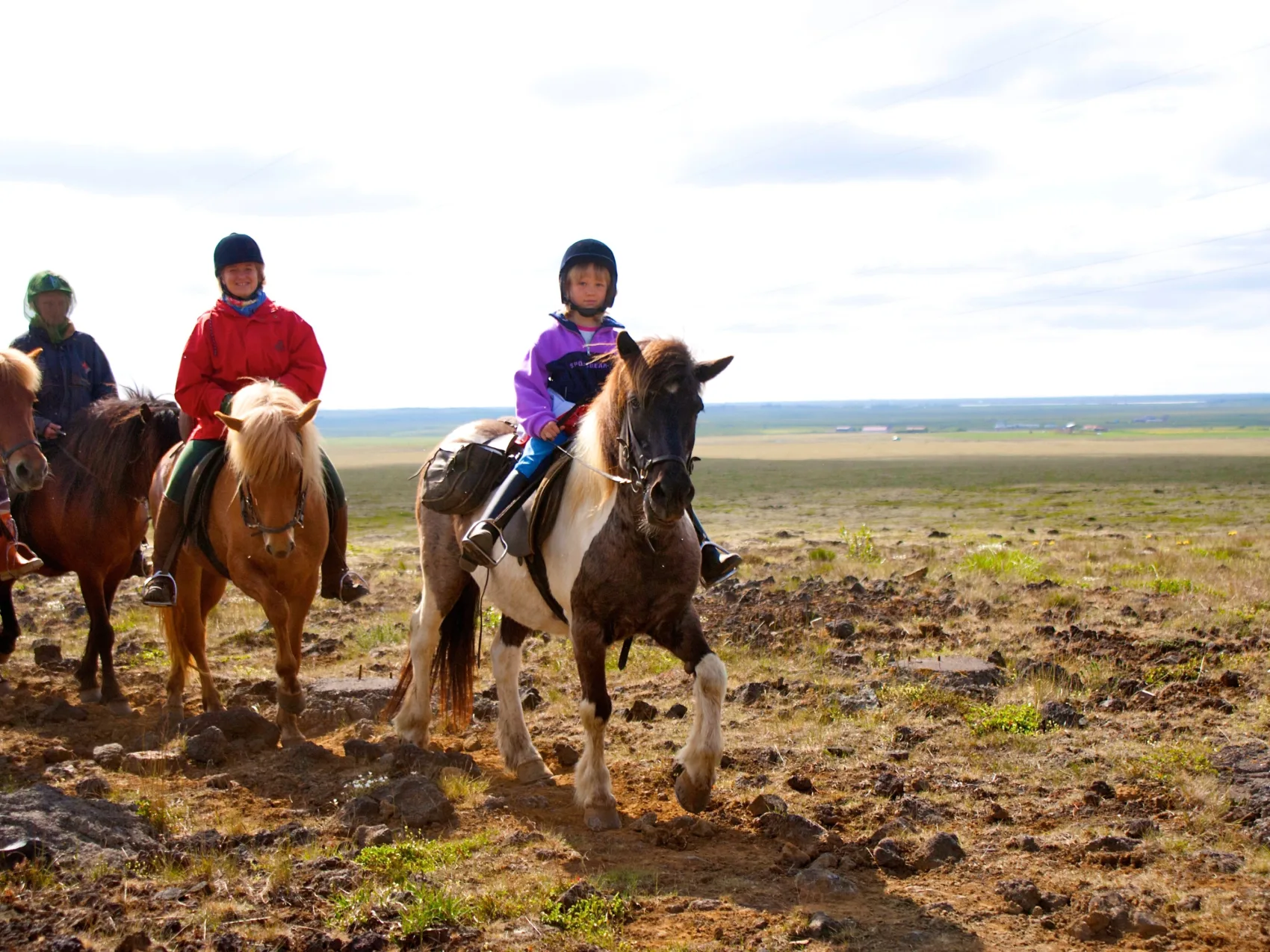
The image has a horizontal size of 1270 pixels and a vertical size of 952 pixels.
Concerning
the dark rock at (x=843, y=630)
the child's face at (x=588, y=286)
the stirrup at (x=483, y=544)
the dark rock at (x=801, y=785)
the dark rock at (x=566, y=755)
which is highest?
the child's face at (x=588, y=286)

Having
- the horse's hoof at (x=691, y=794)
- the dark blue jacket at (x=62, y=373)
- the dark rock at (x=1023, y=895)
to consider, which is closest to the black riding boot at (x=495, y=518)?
the horse's hoof at (x=691, y=794)

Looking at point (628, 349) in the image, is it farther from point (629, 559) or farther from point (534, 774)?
point (534, 774)

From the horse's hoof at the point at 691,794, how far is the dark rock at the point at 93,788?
318cm

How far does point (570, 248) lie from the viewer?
6.88 m

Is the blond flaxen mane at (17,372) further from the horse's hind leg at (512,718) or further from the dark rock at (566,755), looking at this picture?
the dark rock at (566,755)

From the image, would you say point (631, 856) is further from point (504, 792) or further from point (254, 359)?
point (254, 359)

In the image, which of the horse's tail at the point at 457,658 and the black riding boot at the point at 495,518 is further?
the horse's tail at the point at 457,658

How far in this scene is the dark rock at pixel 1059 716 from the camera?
7.43m

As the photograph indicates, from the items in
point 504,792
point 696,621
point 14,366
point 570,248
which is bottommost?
point 504,792

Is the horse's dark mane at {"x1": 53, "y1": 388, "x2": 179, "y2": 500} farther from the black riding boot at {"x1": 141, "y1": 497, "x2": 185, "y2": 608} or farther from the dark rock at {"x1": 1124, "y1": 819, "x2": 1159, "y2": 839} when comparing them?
the dark rock at {"x1": 1124, "y1": 819, "x2": 1159, "y2": 839}

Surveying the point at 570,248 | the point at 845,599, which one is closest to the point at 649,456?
the point at 570,248

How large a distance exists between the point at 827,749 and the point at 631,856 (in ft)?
6.67

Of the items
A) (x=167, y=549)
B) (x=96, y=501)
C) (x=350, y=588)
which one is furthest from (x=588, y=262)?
(x=96, y=501)

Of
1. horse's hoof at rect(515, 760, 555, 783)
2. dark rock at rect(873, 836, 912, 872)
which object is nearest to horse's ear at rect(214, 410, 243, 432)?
horse's hoof at rect(515, 760, 555, 783)
